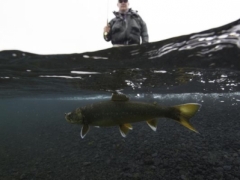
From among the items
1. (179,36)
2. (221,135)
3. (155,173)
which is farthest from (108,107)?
(221,135)

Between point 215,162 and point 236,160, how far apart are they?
0.83m

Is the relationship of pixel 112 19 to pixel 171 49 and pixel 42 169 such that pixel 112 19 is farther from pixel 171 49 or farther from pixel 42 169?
pixel 42 169

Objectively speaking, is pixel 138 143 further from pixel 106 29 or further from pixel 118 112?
pixel 118 112

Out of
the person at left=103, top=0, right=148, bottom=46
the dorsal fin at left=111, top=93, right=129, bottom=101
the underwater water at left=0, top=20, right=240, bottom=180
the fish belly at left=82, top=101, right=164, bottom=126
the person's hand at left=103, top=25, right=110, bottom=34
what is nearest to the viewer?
the fish belly at left=82, top=101, right=164, bottom=126

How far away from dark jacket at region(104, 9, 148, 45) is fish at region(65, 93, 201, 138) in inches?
242

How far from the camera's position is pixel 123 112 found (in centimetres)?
352

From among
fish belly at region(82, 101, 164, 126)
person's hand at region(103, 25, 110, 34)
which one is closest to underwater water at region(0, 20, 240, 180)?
person's hand at region(103, 25, 110, 34)

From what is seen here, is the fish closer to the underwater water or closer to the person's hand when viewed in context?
the underwater water

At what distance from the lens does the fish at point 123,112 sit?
3.52 meters

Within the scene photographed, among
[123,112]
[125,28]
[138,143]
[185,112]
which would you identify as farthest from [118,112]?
[138,143]

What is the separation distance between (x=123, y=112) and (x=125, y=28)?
6.34m

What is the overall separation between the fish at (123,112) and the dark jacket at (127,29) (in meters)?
6.14

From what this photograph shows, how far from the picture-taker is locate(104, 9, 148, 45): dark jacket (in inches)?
359

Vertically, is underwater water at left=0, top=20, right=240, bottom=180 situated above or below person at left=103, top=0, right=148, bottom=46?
below
